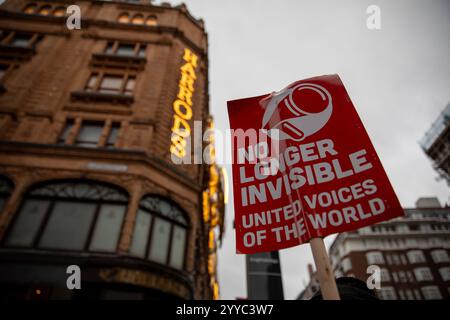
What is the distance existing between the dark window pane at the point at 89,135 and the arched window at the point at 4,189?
3.08 metres

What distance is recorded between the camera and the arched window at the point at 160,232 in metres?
10.4

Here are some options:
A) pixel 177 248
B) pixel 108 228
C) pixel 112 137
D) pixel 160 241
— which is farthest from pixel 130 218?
pixel 112 137

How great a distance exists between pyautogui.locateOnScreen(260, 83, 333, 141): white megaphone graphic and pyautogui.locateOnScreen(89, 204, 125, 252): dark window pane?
28.3 ft

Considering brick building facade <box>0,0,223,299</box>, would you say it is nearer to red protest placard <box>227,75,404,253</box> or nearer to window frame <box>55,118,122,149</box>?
window frame <box>55,118,122,149</box>

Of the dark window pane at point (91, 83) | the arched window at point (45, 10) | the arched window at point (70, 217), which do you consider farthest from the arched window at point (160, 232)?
the arched window at point (45, 10)

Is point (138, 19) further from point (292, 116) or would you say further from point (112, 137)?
point (292, 116)

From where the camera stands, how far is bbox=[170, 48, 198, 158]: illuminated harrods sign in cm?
1392

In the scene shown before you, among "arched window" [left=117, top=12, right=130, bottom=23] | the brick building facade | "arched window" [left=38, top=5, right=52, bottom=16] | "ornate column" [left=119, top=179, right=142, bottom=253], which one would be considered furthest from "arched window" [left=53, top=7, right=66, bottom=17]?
"ornate column" [left=119, top=179, right=142, bottom=253]

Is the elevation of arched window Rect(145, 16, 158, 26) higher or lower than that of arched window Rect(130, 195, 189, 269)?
higher

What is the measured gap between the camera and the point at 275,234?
2951 millimetres

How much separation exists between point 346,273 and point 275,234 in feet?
163
